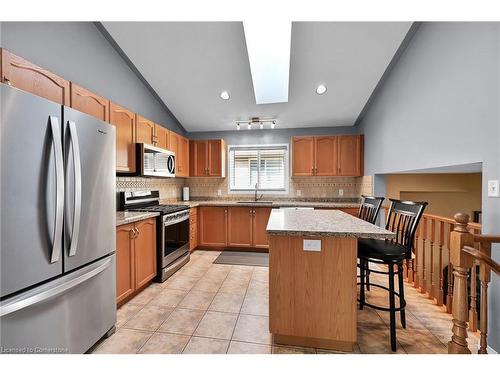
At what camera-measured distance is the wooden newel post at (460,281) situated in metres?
1.26

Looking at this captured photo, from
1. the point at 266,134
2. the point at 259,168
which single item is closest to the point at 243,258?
the point at 259,168

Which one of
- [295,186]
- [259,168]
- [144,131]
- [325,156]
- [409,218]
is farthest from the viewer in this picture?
[259,168]

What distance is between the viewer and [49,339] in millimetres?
1271

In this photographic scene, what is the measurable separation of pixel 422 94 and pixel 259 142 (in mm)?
2818

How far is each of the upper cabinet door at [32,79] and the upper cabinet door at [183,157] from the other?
7.01 feet

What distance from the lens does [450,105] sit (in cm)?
185

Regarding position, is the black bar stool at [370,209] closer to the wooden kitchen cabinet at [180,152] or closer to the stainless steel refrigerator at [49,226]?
the stainless steel refrigerator at [49,226]

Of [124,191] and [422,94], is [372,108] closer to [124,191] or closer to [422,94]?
[422,94]

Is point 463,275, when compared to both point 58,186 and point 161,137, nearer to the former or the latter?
point 58,186

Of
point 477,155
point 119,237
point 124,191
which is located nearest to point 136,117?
point 124,191

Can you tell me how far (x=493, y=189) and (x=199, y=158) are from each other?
13.2ft

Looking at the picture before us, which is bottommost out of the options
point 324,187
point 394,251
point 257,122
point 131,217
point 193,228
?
point 193,228

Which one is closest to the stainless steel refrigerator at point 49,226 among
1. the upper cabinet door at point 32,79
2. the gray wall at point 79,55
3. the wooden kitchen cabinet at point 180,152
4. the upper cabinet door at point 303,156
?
the upper cabinet door at point 32,79
